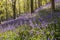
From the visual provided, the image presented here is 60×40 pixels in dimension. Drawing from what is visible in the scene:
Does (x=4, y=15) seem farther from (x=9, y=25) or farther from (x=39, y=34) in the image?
(x=39, y=34)

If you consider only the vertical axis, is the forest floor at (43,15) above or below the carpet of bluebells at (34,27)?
above

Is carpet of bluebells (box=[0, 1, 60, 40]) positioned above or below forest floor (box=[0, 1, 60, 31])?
below

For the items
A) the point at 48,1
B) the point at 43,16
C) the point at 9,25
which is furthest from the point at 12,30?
the point at 48,1

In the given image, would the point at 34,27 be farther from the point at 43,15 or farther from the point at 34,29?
the point at 43,15

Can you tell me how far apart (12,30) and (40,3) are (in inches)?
31.8

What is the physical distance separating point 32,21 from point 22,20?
22 centimetres

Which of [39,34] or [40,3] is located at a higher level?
[40,3]

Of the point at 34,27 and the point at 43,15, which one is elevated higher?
the point at 43,15

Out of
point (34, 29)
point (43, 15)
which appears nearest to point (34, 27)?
point (34, 29)

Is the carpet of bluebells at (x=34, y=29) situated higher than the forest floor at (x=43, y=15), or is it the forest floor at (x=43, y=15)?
the forest floor at (x=43, y=15)

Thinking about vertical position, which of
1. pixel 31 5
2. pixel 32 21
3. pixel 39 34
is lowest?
pixel 39 34

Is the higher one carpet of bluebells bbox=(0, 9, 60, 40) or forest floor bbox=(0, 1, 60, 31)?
forest floor bbox=(0, 1, 60, 31)

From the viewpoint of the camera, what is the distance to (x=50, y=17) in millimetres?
3908

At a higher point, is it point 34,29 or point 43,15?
point 43,15
